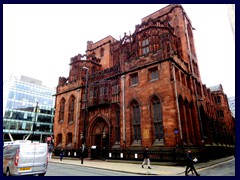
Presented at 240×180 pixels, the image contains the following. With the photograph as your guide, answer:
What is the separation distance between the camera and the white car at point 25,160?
34.1ft

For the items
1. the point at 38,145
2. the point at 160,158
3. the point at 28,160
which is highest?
the point at 38,145

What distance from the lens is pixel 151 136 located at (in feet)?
65.8

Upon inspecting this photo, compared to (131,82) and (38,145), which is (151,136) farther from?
(38,145)

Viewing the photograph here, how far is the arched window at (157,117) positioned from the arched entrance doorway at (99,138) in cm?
783

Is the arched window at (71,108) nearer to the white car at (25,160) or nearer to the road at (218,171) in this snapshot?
the white car at (25,160)

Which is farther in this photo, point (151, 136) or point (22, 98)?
point (22, 98)

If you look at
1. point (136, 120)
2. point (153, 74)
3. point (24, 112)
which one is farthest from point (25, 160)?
point (24, 112)

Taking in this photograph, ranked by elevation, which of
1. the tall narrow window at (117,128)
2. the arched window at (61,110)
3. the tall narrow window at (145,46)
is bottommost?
the tall narrow window at (117,128)

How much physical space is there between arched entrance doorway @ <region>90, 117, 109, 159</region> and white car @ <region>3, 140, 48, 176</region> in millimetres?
13443

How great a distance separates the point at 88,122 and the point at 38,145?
16419 millimetres

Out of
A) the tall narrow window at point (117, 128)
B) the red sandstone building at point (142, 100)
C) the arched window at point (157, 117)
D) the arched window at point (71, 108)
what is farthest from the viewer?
the arched window at point (71, 108)

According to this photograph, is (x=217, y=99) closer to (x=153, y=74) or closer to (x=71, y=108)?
(x=153, y=74)

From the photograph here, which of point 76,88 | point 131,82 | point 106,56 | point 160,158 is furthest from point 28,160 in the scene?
point 106,56

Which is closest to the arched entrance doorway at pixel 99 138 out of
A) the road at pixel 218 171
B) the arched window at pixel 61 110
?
the arched window at pixel 61 110
